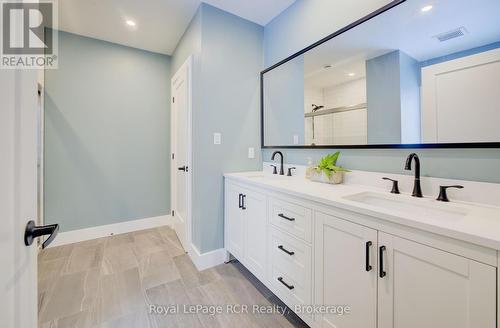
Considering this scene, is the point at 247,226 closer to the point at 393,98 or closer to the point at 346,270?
the point at 346,270

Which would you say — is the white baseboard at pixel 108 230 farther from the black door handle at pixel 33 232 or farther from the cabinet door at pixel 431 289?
the cabinet door at pixel 431 289

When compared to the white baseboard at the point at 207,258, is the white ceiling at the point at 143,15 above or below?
above

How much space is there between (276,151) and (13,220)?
2025 mm

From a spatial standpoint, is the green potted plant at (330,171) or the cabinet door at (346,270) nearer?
the cabinet door at (346,270)

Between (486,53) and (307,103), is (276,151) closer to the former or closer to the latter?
(307,103)

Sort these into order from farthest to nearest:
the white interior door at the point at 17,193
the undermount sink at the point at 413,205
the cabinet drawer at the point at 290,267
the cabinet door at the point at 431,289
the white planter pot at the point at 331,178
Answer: the white planter pot at the point at 331,178
the cabinet drawer at the point at 290,267
the undermount sink at the point at 413,205
the cabinet door at the point at 431,289
the white interior door at the point at 17,193

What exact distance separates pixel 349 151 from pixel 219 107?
1.33 meters

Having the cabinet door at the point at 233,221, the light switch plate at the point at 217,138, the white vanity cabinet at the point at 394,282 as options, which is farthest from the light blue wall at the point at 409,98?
the light switch plate at the point at 217,138

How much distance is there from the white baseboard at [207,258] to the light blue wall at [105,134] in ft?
4.53

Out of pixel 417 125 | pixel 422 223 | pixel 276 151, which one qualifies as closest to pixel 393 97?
pixel 417 125

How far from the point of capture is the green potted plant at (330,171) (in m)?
1.64

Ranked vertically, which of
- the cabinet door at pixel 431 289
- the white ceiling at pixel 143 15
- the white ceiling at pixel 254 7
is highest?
the white ceiling at pixel 143 15

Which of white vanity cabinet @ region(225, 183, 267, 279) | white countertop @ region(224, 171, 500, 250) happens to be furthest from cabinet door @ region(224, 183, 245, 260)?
white countertop @ region(224, 171, 500, 250)

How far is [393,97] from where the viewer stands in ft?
4.60
